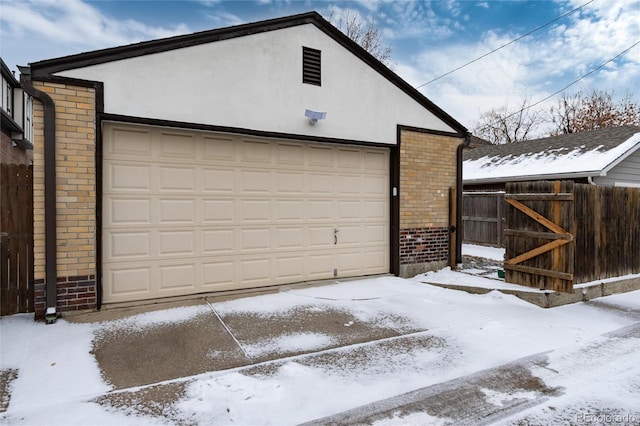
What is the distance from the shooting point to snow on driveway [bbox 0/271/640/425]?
2.80m

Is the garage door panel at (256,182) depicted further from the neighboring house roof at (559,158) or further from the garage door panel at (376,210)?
the neighboring house roof at (559,158)

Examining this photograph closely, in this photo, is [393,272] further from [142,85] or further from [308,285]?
[142,85]

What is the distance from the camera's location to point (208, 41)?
5.57 meters

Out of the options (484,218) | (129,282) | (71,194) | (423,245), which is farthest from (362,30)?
(129,282)

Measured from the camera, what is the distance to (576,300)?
6.12 metres

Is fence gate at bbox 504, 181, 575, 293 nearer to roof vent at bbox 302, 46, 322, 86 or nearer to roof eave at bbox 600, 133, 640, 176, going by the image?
roof vent at bbox 302, 46, 322, 86

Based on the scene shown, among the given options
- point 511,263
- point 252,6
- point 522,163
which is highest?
point 252,6

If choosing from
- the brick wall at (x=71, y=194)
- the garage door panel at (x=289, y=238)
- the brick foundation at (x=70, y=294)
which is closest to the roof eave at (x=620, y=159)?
the garage door panel at (x=289, y=238)

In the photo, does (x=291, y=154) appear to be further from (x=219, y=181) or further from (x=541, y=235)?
(x=541, y=235)

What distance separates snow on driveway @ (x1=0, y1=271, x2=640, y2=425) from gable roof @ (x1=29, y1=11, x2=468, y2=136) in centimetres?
318

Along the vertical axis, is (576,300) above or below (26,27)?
below

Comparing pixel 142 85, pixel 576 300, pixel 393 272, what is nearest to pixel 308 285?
pixel 393 272

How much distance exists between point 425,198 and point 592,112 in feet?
85.1

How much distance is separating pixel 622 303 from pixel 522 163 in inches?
330
